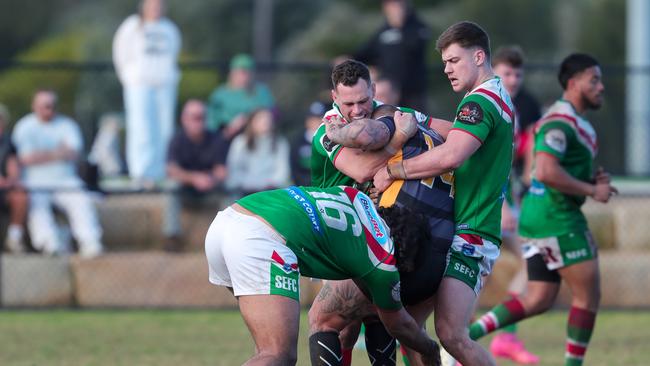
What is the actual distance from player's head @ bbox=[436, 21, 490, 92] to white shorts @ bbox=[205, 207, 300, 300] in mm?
1475

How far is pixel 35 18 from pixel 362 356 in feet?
126

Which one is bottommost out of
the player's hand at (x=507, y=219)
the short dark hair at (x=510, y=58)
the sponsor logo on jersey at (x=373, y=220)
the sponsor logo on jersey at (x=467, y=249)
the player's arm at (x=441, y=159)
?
the player's hand at (x=507, y=219)

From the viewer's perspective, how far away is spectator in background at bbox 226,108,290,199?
46.1 feet


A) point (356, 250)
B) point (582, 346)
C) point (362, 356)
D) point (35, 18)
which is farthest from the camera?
point (35, 18)

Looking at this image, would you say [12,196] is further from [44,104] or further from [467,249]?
[467,249]

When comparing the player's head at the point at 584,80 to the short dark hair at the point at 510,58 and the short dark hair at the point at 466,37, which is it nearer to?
the short dark hair at the point at 510,58

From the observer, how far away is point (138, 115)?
1448 cm

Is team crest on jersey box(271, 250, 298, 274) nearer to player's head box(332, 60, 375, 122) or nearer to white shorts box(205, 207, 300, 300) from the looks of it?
white shorts box(205, 207, 300, 300)

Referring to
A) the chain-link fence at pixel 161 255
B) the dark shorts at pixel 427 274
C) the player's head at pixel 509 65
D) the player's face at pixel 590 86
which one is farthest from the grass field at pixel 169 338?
the dark shorts at pixel 427 274

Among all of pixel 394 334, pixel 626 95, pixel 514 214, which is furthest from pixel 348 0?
pixel 394 334

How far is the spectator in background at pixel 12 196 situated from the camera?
13891mm

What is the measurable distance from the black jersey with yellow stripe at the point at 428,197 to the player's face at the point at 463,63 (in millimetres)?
385

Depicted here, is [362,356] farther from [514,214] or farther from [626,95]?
[626,95]

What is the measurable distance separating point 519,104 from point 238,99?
13.6ft
